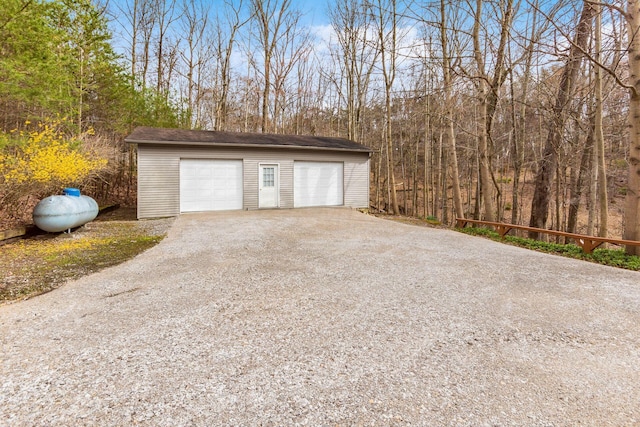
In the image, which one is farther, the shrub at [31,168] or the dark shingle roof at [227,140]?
the dark shingle roof at [227,140]

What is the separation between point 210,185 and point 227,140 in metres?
1.65

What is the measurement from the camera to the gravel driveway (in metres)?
1.66

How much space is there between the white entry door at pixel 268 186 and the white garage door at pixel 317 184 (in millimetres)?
693

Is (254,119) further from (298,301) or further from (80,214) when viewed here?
(298,301)

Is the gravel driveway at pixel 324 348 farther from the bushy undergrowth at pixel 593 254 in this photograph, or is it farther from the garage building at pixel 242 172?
the garage building at pixel 242 172

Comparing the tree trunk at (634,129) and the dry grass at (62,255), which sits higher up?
the tree trunk at (634,129)

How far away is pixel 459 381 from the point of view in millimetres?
1903

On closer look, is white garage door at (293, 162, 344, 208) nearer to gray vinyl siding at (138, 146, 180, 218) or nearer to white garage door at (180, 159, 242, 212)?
white garage door at (180, 159, 242, 212)

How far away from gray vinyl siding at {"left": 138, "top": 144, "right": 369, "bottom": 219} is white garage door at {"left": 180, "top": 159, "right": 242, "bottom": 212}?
0.58ft

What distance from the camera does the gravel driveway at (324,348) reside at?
166cm

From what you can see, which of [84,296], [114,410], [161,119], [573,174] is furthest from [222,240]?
[573,174]

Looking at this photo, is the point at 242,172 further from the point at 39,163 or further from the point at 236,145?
the point at 39,163

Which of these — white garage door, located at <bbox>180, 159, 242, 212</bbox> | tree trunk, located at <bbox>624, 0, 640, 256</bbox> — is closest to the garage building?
white garage door, located at <bbox>180, 159, 242, 212</bbox>

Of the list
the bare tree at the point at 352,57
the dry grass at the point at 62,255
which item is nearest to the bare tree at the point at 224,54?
the bare tree at the point at 352,57
